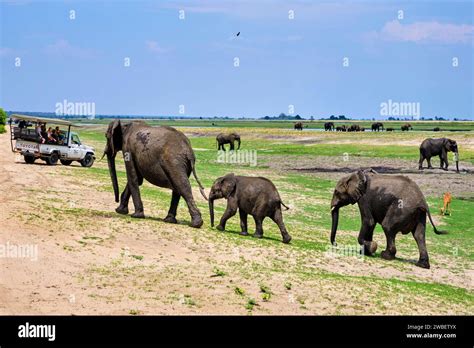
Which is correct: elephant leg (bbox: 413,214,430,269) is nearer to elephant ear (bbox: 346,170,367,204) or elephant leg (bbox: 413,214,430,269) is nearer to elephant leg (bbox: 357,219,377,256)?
elephant leg (bbox: 357,219,377,256)

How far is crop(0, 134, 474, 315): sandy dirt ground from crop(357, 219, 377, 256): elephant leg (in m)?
0.67

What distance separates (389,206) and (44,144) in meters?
21.7

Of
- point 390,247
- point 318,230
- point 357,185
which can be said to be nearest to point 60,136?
point 318,230

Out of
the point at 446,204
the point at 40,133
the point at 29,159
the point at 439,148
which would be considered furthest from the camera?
the point at 439,148

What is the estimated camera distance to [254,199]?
21234 millimetres

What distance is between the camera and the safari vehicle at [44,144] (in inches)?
1446

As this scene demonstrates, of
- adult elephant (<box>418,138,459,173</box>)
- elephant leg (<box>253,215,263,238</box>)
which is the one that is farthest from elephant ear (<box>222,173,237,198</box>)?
adult elephant (<box>418,138,459,173</box>)

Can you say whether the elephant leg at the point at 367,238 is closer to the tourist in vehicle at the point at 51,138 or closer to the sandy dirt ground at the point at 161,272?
the sandy dirt ground at the point at 161,272

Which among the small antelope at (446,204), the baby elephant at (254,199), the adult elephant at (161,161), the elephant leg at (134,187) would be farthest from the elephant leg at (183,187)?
the small antelope at (446,204)

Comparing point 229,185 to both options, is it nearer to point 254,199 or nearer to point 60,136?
point 254,199

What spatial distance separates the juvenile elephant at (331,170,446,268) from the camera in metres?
20.5

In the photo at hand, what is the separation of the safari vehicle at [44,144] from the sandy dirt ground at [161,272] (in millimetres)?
14181

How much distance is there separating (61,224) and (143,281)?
4.86 metres
